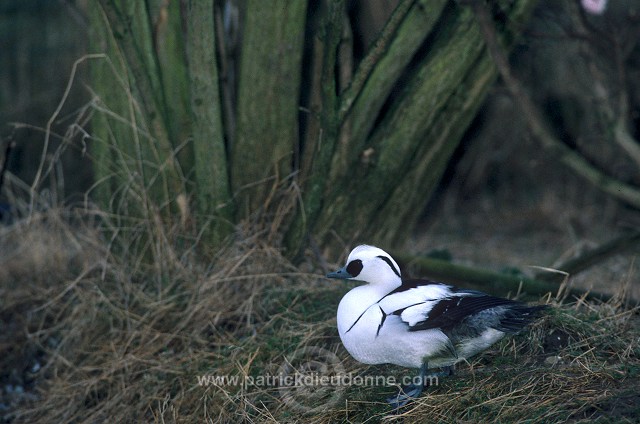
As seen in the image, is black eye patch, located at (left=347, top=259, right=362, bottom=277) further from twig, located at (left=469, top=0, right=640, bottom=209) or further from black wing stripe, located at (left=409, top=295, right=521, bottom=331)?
twig, located at (left=469, top=0, right=640, bottom=209)

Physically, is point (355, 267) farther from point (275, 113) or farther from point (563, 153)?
point (563, 153)

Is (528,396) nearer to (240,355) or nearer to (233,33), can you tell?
(240,355)

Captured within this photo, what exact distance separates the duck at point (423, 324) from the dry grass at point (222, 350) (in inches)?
5.7

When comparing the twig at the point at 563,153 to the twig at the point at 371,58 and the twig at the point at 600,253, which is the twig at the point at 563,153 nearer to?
the twig at the point at 600,253

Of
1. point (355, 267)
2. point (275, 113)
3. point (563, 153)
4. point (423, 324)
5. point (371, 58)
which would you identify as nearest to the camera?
point (423, 324)

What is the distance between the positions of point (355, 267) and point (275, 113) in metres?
1.52

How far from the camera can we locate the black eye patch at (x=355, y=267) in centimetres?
325

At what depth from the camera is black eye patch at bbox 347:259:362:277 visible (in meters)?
3.25

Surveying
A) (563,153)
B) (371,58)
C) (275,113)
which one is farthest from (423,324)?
(563,153)

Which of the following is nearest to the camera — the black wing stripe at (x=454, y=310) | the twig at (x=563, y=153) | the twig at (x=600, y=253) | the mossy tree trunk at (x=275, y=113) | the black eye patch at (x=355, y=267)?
the black wing stripe at (x=454, y=310)

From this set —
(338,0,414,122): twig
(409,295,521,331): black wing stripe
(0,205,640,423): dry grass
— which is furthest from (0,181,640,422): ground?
(338,0,414,122): twig

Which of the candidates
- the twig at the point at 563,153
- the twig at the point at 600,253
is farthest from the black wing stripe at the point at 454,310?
the twig at the point at 563,153

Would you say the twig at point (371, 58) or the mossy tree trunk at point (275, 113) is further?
the mossy tree trunk at point (275, 113)

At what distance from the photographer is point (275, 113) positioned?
4.52 meters
